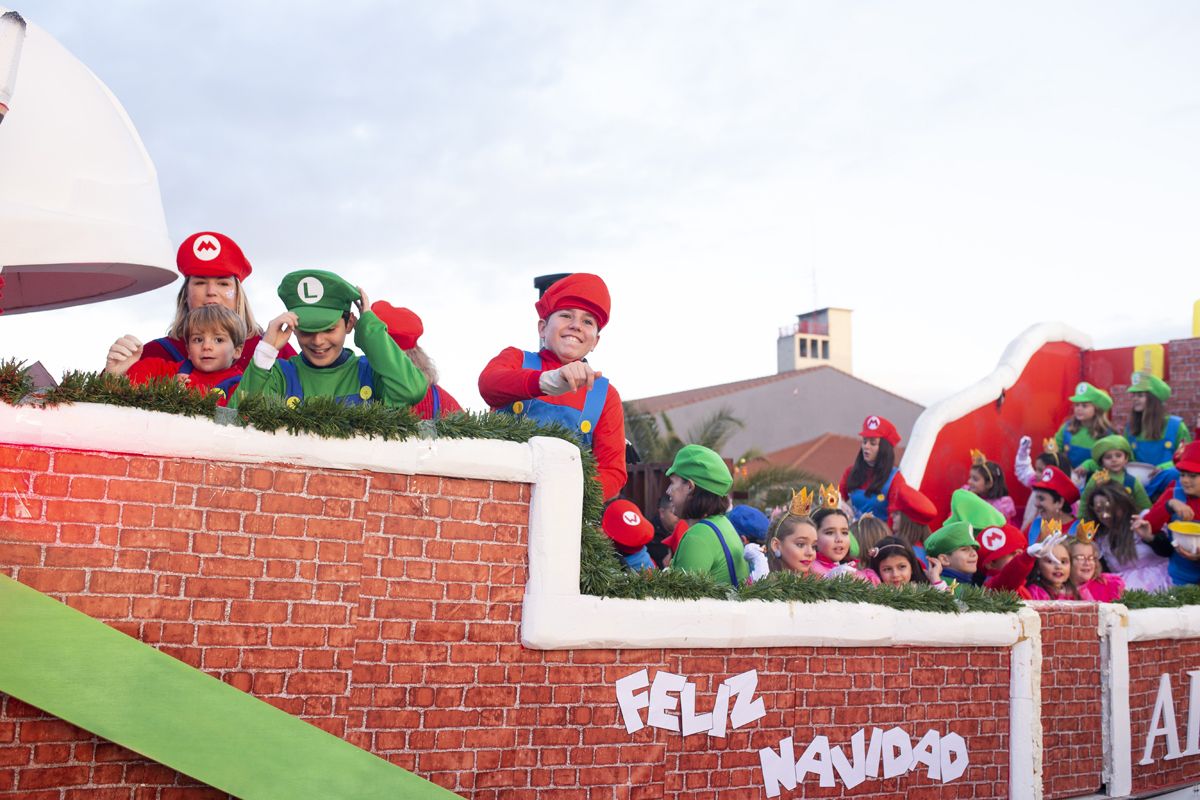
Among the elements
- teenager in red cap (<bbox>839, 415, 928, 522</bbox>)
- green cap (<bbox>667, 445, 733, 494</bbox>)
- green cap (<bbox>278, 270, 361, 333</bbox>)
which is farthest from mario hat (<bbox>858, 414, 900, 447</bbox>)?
green cap (<bbox>278, 270, 361, 333</bbox>)

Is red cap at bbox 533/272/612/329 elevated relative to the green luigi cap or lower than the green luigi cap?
lower

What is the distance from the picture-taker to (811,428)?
34.6m

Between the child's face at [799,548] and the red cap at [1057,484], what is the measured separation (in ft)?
18.3

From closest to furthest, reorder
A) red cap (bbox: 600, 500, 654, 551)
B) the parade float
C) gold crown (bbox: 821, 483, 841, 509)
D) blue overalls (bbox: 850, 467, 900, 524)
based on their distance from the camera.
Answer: the parade float
red cap (bbox: 600, 500, 654, 551)
gold crown (bbox: 821, 483, 841, 509)
blue overalls (bbox: 850, 467, 900, 524)

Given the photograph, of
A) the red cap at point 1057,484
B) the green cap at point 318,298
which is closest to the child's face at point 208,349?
the green cap at point 318,298

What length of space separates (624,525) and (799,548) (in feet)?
3.64

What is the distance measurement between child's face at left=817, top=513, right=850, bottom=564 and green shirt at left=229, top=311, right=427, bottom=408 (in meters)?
2.95

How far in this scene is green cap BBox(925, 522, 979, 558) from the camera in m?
8.04

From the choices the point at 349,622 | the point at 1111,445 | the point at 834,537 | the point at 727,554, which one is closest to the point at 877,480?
the point at 1111,445

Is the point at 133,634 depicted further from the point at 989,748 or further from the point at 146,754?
the point at 989,748

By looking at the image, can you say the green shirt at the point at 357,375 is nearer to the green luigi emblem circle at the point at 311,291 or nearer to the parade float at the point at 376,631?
the green luigi emblem circle at the point at 311,291

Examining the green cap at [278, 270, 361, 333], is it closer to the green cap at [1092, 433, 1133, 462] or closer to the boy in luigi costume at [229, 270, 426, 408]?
the boy in luigi costume at [229, 270, 426, 408]

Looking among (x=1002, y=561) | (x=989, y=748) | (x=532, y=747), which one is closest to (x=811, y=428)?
(x=1002, y=561)

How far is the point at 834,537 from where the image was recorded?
22.4 feet
